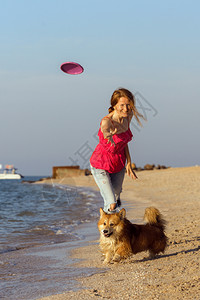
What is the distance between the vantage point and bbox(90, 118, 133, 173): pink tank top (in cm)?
459

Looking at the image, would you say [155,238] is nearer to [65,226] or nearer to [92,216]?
[65,226]

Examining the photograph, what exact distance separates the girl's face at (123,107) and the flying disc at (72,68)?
853 millimetres

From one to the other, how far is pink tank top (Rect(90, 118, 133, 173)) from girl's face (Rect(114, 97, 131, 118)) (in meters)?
0.23

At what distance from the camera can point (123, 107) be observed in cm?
462

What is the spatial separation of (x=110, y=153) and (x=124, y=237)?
0.99 metres

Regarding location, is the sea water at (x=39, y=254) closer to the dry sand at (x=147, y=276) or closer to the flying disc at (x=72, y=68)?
the dry sand at (x=147, y=276)

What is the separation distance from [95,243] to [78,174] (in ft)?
155

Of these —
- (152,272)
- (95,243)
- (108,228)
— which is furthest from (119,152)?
(95,243)

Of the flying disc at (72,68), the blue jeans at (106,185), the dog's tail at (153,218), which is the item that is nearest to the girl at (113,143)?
the blue jeans at (106,185)

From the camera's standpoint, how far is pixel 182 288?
3.29 metres

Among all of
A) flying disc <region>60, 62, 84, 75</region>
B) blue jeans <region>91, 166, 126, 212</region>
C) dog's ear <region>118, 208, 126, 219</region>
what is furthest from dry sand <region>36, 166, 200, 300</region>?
flying disc <region>60, 62, 84, 75</region>

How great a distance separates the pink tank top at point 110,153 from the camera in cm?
459

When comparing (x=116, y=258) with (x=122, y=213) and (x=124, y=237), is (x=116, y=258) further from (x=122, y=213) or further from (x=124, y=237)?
(x=122, y=213)

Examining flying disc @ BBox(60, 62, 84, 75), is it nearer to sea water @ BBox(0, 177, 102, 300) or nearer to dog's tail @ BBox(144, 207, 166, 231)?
dog's tail @ BBox(144, 207, 166, 231)
